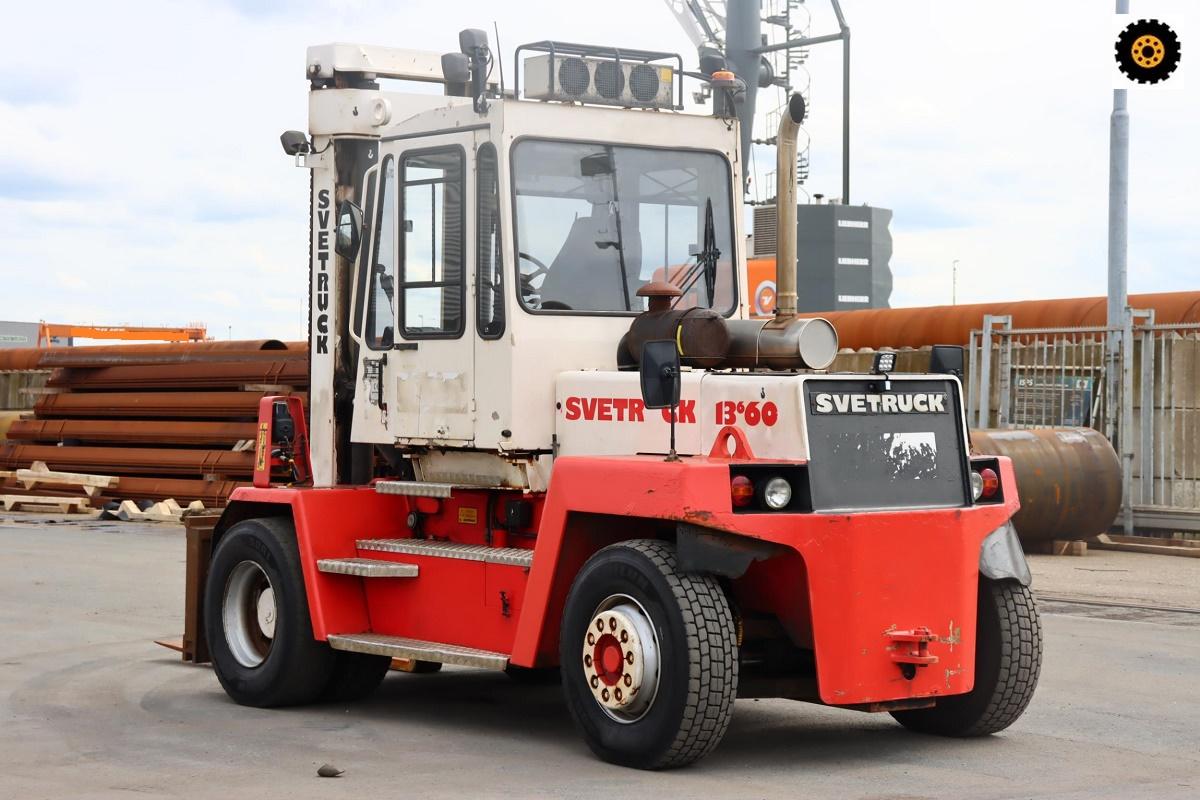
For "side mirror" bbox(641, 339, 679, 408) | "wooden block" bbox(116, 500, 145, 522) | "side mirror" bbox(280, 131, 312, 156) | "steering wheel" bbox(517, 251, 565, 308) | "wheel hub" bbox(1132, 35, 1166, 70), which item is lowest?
"wooden block" bbox(116, 500, 145, 522)

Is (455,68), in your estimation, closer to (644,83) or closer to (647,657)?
(644,83)

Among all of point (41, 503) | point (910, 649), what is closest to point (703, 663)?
point (910, 649)

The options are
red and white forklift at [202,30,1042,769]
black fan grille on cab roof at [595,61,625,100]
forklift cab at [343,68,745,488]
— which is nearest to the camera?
red and white forklift at [202,30,1042,769]

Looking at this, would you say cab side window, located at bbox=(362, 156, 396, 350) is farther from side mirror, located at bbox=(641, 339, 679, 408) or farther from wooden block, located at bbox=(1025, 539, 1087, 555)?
wooden block, located at bbox=(1025, 539, 1087, 555)

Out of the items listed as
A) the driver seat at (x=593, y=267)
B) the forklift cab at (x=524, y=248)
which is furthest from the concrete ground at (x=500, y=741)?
the driver seat at (x=593, y=267)

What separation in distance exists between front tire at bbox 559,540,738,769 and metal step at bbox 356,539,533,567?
2.19 ft

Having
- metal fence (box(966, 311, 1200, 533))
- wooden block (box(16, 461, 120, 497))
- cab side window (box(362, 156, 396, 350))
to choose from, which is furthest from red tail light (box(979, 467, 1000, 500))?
wooden block (box(16, 461, 120, 497))

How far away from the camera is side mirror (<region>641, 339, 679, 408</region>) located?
7172mm

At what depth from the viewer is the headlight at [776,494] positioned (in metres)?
7.27

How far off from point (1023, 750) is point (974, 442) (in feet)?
33.2

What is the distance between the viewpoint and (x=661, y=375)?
23.6 feet

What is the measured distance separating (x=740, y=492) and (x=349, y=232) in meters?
2.98

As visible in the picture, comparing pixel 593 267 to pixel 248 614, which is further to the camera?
pixel 248 614

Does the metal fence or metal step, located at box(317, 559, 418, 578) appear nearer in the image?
metal step, located at box(317, 559, 418, 578)
